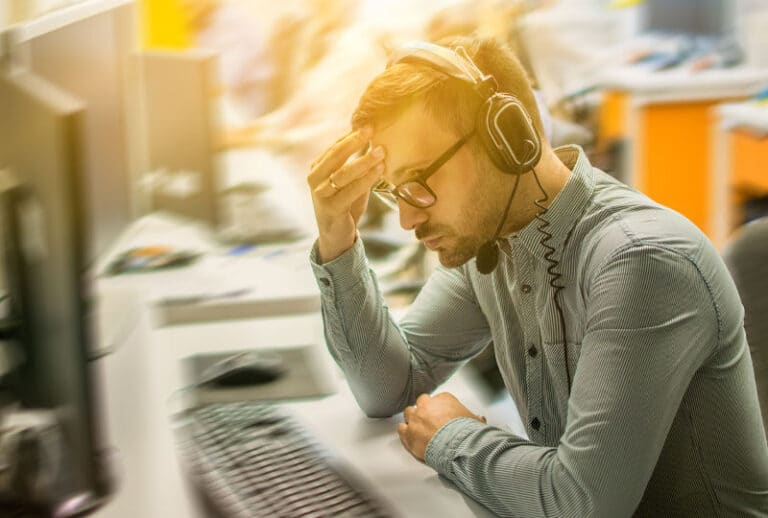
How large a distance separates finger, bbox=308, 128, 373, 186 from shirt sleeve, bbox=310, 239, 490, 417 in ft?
0.39

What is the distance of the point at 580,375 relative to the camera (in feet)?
3.12

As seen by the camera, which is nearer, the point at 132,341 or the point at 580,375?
the point at 580,375

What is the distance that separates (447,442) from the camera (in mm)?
1038

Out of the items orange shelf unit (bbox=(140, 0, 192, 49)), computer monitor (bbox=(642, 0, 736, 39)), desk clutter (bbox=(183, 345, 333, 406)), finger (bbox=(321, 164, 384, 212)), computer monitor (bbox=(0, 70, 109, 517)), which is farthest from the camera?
computer monitor (bbox=(642, 0, 736, 39))

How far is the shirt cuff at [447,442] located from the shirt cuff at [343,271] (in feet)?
0.85

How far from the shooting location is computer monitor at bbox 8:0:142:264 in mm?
1219

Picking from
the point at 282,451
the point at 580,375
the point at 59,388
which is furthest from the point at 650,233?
the point at 59,388

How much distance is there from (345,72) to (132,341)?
164 centimetres

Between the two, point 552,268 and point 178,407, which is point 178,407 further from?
point 552,268

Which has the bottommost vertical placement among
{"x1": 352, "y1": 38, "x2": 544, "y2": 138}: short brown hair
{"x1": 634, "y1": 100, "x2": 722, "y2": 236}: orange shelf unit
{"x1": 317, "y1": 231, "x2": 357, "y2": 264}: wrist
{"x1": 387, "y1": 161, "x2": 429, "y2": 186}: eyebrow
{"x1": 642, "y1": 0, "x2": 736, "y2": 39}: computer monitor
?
{"x1": 634, "y1": 100, "x2": 722, "y2": 236}: orange shelf unit

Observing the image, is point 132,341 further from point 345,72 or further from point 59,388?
point 345,72

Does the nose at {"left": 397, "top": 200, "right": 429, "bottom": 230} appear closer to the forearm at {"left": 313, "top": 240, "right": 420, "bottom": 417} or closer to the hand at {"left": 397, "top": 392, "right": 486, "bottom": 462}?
the forearm at {"left": 313, "top": 240, "right": 420, "bottom": 417}

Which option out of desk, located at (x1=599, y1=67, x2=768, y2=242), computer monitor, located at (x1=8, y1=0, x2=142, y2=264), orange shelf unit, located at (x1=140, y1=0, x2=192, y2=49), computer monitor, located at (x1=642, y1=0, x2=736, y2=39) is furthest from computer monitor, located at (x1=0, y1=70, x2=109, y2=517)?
computer monitor, located at (x1=642, y1=0, x2=736, y2=39)

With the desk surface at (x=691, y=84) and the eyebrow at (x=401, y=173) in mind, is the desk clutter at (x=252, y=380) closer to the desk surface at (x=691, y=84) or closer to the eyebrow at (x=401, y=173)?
the eyebrow at (x=401, y=173)
